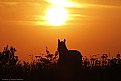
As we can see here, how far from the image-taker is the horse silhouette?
2786cm

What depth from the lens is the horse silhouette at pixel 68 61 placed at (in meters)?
27.9

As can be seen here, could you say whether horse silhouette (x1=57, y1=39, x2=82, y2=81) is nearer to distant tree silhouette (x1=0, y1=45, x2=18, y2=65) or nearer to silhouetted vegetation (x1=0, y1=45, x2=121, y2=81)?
silhouetted vegetation (x1=0, y1=45, x2=121, y2=81)

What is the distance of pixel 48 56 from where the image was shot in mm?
33781

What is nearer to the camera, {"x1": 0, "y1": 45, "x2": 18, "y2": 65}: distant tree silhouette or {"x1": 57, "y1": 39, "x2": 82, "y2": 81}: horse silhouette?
{"x1": 57, "y1": 39, "x2": 82, "y2": 81}: horse silhouette

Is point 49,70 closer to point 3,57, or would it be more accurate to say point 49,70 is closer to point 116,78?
point 116,78

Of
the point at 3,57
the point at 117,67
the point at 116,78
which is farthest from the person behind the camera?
the point at 3,57

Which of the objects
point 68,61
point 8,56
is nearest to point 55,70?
point 68,61

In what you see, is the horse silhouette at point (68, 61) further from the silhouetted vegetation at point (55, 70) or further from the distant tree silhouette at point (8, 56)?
the distant tree silhouette at point (8, 56)

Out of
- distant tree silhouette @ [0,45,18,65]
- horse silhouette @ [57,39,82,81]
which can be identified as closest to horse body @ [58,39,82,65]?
horse silhouette @ [57,39,82,81]

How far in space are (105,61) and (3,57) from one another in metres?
10.6

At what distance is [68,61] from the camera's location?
28.4m

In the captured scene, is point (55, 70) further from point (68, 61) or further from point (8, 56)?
point (8, 56)

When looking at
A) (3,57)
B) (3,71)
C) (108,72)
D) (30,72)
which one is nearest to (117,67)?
(108,72)

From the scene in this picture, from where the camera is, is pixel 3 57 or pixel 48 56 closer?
pixel 48 56
